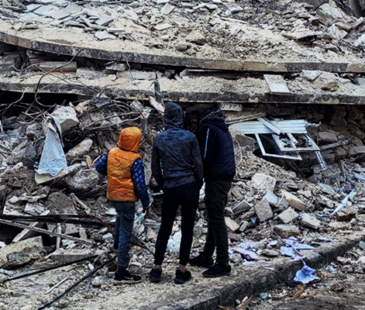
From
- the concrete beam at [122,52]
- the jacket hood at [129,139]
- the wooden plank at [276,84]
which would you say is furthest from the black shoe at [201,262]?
the concrete beam at [122,52]

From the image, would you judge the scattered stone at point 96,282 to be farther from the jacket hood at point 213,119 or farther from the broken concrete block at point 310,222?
the broken concrete block at point 310,222

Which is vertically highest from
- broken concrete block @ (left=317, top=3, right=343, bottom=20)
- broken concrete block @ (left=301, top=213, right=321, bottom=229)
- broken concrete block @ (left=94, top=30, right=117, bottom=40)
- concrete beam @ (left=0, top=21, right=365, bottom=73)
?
broken concrete block @ (left=317, top=3, right=343, bottom=20)

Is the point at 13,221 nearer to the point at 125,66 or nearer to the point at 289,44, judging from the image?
the point at 125,66

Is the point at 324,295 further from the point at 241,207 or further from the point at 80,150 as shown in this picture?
the point at 80,150

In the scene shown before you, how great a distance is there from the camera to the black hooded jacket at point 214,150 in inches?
238

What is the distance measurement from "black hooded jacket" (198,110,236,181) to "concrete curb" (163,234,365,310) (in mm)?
1040

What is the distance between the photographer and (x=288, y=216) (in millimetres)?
7883

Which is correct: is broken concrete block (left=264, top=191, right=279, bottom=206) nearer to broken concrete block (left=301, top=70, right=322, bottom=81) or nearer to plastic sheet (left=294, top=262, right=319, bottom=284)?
plastic sheet (left=294, top=262, right=319, bottom=284)

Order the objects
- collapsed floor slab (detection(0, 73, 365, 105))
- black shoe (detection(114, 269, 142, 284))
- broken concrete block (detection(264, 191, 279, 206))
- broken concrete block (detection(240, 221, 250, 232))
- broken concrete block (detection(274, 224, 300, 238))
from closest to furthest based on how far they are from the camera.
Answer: black shoe (detection(114, 269, 142, 284)), broken concrete block (detection(274, 224, 300, 238)), broken concrete block (detection(240, 221, 250, 232)), broken concrete block (detection(264, 191, 279, 206)), collapsed floor slab (detection(0, 73, 365, 105))

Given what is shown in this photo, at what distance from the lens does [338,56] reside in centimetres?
1229

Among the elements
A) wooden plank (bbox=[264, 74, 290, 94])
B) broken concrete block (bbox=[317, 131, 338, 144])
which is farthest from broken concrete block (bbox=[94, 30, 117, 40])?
broken concrete block (bbox=[317, 131, 338, 144])

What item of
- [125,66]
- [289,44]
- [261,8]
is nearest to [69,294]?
[125,66]

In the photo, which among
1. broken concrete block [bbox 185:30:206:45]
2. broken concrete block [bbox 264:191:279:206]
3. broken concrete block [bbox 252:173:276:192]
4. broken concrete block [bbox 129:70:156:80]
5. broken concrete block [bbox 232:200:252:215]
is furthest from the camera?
broken concrete block [bbox 185:30:206:45]

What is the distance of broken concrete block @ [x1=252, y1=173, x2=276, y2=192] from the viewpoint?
28.0 feet
